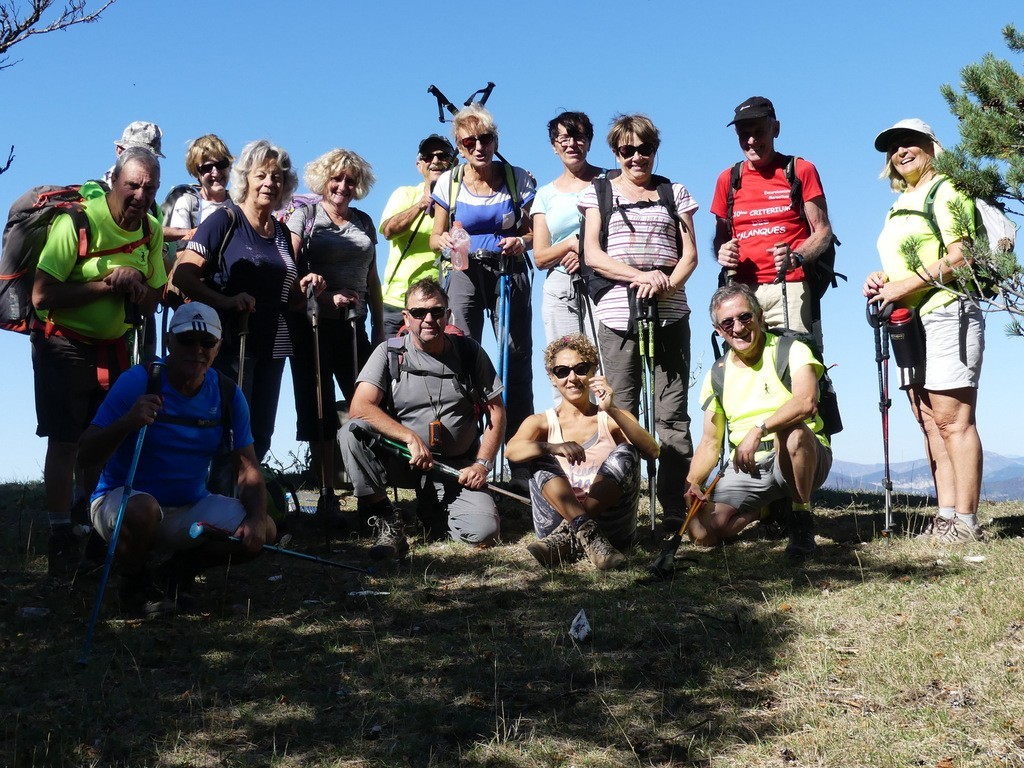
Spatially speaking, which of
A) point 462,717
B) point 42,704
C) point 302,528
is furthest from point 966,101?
point 42,704

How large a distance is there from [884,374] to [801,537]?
5.27 ft

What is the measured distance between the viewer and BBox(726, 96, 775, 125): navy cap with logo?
8.08 metres

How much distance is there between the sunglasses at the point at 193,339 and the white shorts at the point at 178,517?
0.85 metres

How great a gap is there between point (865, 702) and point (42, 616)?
4378 mm

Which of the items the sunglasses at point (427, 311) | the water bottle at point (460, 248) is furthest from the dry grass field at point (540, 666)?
the water bottle at point (460, 248)

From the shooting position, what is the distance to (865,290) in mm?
8211

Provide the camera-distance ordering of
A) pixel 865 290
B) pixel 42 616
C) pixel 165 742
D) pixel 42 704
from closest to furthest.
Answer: pixel 165 742, pixel 42 704, pixel 42 616, pixel 865 290

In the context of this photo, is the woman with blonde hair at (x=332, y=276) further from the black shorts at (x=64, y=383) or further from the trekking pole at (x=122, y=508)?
the trekking pole at (x=122, y=508)

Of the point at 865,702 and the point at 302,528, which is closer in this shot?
the point at 865,702

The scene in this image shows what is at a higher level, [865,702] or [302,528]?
[302,528]

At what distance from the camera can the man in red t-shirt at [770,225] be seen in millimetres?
8047

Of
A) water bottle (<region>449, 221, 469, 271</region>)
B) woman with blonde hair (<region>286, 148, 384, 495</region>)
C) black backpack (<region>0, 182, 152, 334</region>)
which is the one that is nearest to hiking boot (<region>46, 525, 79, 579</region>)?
black backpack (<region>0, 182, 152, 334</region>)

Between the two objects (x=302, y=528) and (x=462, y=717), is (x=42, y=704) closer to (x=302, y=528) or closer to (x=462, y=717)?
(x=462, y=717)

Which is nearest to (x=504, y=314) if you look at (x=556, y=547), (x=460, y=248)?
(x=460, y=248)
